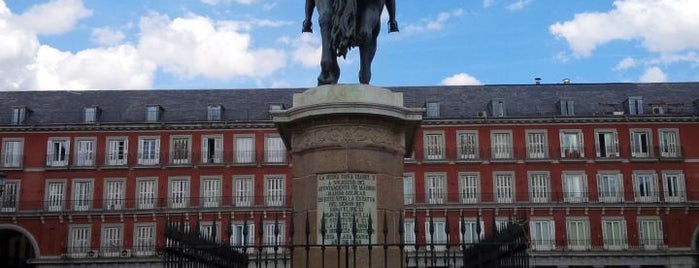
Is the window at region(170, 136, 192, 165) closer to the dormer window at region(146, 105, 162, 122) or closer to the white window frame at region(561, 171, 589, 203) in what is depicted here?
the dormer window at region(146, 105, 162, 122)

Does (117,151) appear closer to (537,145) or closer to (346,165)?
(537,145)

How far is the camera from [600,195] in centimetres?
5047

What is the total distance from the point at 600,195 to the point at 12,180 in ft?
123

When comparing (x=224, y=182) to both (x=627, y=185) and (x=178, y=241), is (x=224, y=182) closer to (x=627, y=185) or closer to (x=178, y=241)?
(x=627, y=185)

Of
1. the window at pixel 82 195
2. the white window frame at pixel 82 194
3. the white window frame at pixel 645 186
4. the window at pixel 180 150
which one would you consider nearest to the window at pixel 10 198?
the white window frame at pixel 82 194

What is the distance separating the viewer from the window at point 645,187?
165ft

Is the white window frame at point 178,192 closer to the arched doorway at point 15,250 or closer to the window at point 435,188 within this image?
the arched doorway at point 15,250

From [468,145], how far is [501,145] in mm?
2122

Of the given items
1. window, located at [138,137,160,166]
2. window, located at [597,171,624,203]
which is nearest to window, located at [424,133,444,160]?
window, located at [597,171,624,203]

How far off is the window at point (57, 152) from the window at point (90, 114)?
2.10 metres

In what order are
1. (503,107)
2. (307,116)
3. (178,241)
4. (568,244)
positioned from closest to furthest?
(178,241), (307,116), (568,244), (503,107)

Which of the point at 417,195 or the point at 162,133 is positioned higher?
the point at 162,133

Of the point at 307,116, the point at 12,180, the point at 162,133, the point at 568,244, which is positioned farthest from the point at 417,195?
the point at 307,116

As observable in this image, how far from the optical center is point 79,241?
1975 inches
